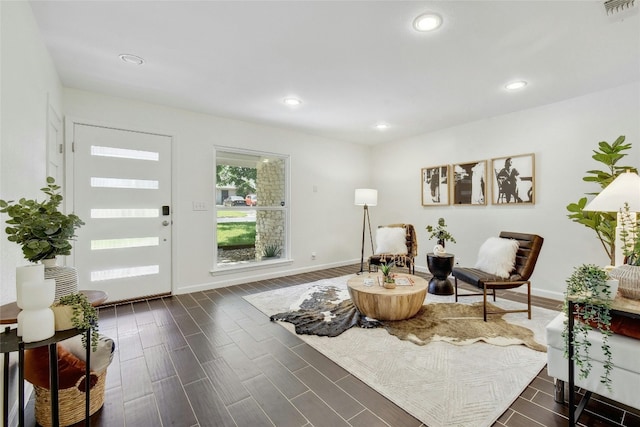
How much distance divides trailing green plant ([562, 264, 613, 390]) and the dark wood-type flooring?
1.22 ft

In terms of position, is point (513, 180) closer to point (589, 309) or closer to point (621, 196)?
point (621, 196)

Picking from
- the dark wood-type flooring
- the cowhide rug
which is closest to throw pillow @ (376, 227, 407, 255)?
the cowhide rug

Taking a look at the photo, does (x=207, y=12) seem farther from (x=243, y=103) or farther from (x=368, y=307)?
(x=368, y=307)

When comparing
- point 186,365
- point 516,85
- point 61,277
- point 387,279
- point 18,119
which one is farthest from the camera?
point 516,85

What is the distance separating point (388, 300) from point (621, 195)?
1.83 metres

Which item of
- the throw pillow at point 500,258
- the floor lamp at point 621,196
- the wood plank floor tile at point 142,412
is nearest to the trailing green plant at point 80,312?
the wood plank floor tile at point 142,412

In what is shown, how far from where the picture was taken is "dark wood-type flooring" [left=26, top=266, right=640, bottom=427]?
1.56 meters

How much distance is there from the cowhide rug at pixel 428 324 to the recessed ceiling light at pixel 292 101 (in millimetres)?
2444

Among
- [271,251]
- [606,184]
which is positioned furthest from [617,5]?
[271,251]

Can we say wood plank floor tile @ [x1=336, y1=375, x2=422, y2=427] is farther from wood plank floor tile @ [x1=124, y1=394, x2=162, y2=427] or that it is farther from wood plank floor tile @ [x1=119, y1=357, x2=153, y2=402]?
wood plank floor tile @ [x1=119, y1=357, x2=153, y2=402]

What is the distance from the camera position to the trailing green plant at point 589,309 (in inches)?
54.2

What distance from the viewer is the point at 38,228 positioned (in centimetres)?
130

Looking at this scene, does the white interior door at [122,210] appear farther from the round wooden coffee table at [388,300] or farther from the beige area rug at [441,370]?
the round wooden coffee table at [388,300]

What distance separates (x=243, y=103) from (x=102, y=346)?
288cm
